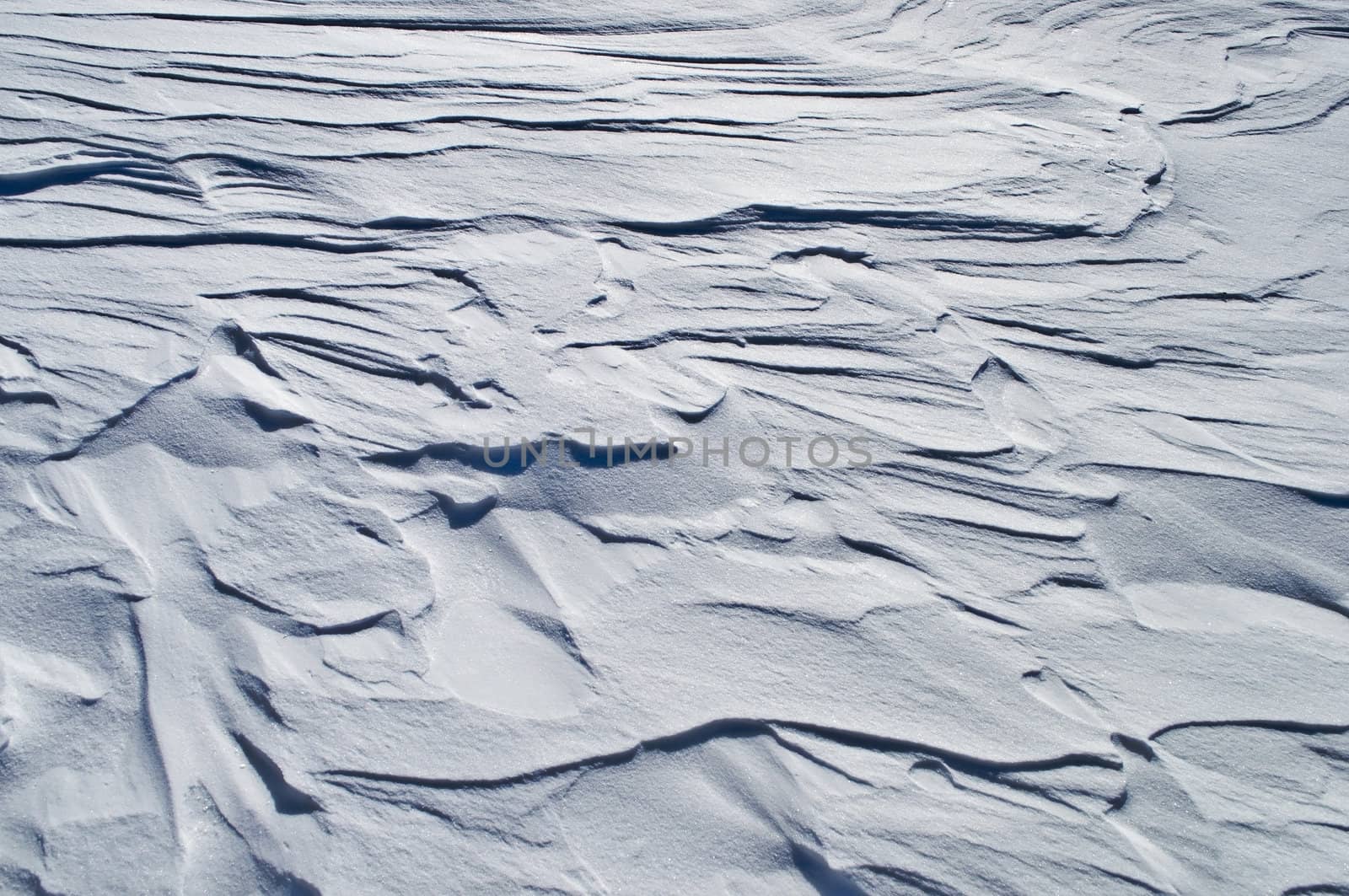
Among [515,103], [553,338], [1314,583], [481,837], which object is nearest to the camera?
[481,837]

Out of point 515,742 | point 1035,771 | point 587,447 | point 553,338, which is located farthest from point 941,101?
point 515,742

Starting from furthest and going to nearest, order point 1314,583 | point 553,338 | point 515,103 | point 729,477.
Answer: point 515,103 < point 553,338 < point 729,477 < point 1314,583

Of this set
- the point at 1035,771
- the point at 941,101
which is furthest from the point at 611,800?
the point at 941,101

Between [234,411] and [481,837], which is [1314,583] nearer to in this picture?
[481,837]

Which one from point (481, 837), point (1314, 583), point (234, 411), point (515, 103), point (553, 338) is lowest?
point (481, 837)

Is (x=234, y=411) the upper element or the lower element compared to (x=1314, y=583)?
upper

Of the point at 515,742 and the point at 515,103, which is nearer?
the point at 515,742
